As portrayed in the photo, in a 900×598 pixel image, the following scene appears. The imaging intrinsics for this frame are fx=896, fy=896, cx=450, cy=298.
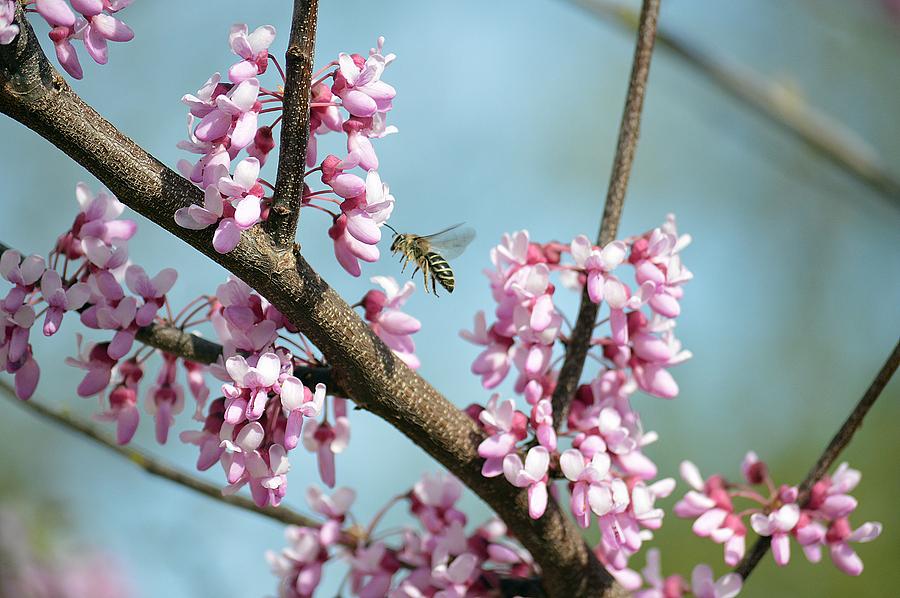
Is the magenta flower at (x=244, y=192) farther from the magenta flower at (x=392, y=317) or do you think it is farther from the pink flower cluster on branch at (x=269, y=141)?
the magenta flower at (x=392, y=317)

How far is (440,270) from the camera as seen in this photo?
71.4 inches

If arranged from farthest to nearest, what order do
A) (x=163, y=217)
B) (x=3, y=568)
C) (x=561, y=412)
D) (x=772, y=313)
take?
(x=772, y=313)
(x=3, y=568)
(x=561, y=412)
(x=163, y=217)

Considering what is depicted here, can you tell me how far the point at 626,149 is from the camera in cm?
170

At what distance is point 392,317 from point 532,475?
1.22ft

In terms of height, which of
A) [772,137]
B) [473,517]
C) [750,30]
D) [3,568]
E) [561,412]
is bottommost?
[3,568]

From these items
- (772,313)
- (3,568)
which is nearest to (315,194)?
(3,568)

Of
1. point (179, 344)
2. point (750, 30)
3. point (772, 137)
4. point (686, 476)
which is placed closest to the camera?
point (179, 344)

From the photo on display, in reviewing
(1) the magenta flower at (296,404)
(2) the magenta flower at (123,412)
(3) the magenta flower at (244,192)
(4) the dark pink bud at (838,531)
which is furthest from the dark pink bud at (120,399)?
(4) the dark pink bud at (838,531)

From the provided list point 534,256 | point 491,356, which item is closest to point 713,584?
point 491,356

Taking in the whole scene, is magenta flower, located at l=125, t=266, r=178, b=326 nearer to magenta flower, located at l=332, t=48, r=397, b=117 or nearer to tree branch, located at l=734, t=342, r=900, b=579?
magenta flower, located at l=332, t=48, r=397, b=117

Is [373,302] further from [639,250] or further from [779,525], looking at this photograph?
[779,525]

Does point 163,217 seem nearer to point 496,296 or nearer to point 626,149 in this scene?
point 496,296

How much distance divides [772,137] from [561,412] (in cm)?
630

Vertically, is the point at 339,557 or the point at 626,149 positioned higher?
the point at 626,149
